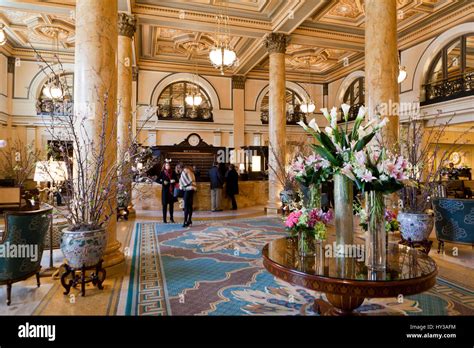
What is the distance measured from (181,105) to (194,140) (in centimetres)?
189

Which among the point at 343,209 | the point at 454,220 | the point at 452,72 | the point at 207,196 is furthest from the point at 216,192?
the point at 452,72

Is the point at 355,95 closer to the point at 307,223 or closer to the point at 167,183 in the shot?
the point at 167,183

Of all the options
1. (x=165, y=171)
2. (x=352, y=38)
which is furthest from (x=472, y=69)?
(x=165, y=171)

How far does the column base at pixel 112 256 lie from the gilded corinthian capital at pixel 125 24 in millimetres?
6403

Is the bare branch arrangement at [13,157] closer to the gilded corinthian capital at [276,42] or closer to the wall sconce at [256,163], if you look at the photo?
the wall sconce at [256,163]

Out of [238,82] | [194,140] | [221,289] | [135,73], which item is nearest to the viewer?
[221,289]

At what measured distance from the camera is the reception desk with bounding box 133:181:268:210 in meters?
10.1

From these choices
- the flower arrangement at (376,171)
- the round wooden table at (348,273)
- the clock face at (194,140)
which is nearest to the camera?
the round wooden table at (348,273)

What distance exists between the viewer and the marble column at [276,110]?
9.72 meters

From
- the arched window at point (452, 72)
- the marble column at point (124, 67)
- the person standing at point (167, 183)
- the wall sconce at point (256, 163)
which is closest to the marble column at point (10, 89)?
the marble column at point (124, 67)

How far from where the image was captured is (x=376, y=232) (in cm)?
212

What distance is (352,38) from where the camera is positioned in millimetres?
11383
